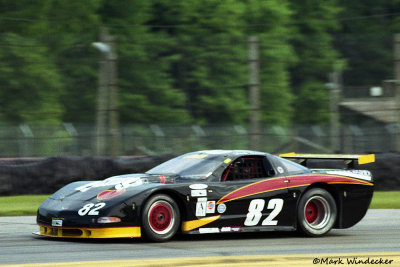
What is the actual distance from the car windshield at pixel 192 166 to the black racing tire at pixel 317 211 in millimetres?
1309

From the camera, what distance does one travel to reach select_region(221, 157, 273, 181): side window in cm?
990

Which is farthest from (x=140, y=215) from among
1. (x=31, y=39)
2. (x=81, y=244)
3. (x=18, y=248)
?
(x=31, y=39)

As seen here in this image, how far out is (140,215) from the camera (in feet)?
29.1

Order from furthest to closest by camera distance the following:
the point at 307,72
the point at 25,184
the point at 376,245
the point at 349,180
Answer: the point at 307,72
the point at 25,184
the point at 349,180
the point at 376,245

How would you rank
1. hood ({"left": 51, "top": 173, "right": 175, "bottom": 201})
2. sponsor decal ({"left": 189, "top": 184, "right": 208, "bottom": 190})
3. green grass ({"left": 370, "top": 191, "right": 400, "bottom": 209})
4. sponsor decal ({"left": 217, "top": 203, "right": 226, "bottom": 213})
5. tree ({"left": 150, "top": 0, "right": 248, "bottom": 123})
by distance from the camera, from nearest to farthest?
1. hood ({"left": 51, "top": 173, "right": 175, "bottom": 201})
2. sponsor decal ({"left": 189, "top": 184, "right": 208, "bottom": 190})
3. sponsor decal ({"left": 217, "top": 203, "right": 226, "bottom": 213})
4. green grass ({"left": 370, "top": 191, "right": 400, "bottom": 209})
5. tree ({"left": 150, "top": 0, "right": 248, "bottom": 123})

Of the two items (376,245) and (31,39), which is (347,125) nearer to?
(31,39)

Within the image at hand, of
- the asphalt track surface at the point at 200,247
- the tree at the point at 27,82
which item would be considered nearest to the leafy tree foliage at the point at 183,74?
the tree at the point at 27,82

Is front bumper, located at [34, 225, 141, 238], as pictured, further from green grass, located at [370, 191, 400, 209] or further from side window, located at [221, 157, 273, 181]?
green grass, located at [370, 191, 400, 209]

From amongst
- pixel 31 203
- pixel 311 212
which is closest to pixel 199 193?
pixel 311 212

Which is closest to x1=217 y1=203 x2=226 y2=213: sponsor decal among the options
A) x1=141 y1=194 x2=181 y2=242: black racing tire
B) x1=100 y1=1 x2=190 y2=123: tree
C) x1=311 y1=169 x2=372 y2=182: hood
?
x1=141 y1=194 x2=181 y2=242: black racing tire

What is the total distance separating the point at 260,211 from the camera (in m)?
9.80

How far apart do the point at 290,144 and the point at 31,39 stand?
22.0 ft

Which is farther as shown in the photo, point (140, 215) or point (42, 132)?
point (42, 132)

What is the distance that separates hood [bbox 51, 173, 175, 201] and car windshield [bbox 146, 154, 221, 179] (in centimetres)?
25
